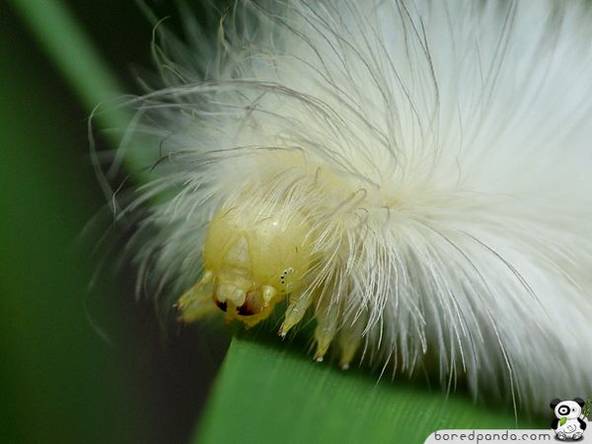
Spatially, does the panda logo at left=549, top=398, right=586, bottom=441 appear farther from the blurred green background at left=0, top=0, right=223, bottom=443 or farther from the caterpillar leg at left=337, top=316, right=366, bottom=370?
the blurred green background at left=0, top=0, right=223, bottom=443

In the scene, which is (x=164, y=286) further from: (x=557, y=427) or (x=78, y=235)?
(x=557, y=427)

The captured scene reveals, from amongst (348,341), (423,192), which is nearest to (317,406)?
(348,341)

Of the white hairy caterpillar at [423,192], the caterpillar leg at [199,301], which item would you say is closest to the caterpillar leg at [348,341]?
the white hairy caterpillar at [423,192]

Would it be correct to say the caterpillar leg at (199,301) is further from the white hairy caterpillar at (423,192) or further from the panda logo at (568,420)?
the panda logo at (568,420)

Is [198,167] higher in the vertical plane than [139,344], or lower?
higher

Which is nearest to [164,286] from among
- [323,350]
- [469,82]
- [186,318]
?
[186,318]

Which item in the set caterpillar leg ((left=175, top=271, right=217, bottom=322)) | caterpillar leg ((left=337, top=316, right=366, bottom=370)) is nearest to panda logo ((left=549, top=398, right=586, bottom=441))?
caterpillar leg ((left=337, top=316, right=366, bottom=370))
